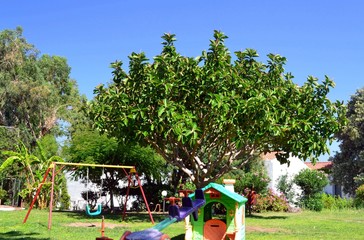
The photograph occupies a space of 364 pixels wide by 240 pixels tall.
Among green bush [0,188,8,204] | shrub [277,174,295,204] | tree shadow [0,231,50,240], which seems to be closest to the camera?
tree shadow [0,231,50,240]

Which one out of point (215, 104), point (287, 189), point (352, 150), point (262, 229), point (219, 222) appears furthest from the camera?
point (352, 150)

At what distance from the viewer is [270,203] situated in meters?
27.2

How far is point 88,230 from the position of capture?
15.0 metres

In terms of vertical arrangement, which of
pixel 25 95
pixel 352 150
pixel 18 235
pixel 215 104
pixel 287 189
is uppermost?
pixel 25 95

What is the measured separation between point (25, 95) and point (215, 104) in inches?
861

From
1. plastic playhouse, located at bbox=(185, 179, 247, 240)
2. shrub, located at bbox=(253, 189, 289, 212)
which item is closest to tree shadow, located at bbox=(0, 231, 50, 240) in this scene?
plastic playhouse, located at bbox=(185, 179, 247, 240)

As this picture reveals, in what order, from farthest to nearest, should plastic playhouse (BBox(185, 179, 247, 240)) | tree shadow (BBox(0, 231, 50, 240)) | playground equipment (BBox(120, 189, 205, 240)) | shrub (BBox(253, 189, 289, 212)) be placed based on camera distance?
1. shrub (BBox(253, 189, 289, 212))
2. tree shadow (BBox(0, 231, 50, 240))
3. plastic playhouse (BBox(185, 179, 247, 240))
4. playground equipment (BBox(120, 189, 205, 240))

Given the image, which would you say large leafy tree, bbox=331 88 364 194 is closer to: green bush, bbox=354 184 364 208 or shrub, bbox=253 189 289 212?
green bush, bbox=354 184 364 208

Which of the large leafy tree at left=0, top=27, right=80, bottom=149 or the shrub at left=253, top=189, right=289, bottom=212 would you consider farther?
the large leafy tree at left=0, top=27, right=80, bottom=149

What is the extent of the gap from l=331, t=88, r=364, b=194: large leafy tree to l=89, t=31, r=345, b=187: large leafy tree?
17604mm

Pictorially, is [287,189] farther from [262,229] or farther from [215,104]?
[215,104]

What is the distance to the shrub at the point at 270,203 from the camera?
26641mm

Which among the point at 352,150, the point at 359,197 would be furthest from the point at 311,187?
the point at 352,150

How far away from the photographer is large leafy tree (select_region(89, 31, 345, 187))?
16062 millimetres
